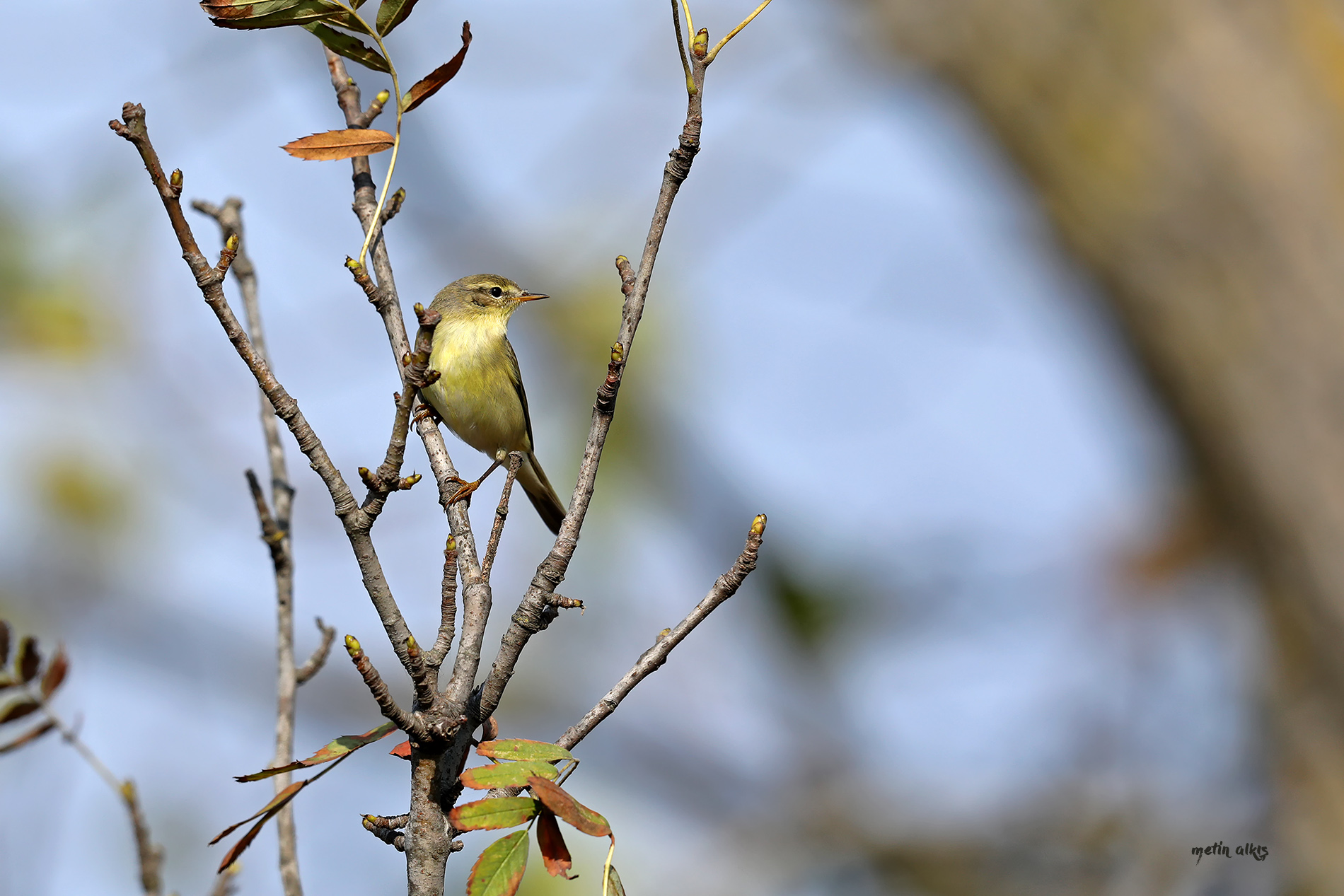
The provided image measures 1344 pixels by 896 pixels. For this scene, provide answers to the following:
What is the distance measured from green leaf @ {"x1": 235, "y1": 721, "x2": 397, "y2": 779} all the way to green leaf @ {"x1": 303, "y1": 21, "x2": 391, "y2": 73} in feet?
4.02

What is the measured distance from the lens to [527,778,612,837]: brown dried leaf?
69.0 inches

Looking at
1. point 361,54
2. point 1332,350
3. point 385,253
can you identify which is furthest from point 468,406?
point 1332,350

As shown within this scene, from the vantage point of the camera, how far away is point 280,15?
78.7 inches

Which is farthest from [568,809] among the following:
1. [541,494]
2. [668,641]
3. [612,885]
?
[541,494]

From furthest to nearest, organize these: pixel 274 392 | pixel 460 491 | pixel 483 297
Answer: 1. pixel 483 297
2. pixel 460 491
3. pixel 274 392

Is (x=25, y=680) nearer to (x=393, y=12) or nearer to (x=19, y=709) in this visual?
(x=19, y=709)

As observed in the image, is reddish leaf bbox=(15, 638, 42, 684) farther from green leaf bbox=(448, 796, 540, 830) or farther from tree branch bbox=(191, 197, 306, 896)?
green leaf bbox=(448, 796, 540, 830)

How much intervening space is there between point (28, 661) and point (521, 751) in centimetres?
134

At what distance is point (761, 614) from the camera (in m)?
11.5

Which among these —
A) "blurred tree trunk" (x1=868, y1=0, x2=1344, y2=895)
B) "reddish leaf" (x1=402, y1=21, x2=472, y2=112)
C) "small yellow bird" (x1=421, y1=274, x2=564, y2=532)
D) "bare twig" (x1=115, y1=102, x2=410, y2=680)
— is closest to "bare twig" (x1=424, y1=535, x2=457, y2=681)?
"bare twig" (x1=115, y1=102, x2=410, y2=680)

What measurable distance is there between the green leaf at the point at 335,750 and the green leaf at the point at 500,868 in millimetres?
285

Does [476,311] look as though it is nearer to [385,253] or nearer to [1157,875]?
[385,253]

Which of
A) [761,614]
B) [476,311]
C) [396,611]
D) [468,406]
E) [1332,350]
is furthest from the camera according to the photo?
[761,614]

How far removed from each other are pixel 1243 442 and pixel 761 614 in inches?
280
